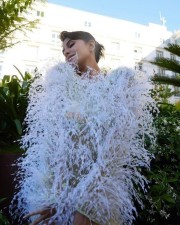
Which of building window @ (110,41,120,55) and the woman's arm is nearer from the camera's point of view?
the woman's arm

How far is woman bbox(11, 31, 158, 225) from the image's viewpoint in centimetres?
71

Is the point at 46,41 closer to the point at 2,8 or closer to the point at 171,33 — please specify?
the point at 171,33

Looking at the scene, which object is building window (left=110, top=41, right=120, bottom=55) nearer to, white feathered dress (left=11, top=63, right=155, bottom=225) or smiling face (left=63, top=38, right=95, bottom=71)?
smiling face (left=63, top=38, right=95, bottom=71)

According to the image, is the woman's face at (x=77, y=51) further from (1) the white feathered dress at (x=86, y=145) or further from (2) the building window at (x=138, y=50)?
(2) the building window at (x=138, y=50)

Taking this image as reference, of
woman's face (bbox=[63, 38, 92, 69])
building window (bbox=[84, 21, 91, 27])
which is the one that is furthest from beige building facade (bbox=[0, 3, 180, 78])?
woman's face (bbox=[63, 38, 92, 69])

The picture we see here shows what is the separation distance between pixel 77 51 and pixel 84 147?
0.36 meters

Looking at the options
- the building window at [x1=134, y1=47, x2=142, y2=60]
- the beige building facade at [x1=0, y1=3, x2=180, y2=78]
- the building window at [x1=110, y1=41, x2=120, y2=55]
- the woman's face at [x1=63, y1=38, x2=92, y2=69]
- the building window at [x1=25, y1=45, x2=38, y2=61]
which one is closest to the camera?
the woman's face at [x1=63, y1=38, x2=92, y2=69]

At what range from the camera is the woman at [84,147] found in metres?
0.71

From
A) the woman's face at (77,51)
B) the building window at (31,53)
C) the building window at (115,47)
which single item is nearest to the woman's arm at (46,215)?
the woman's face at (77,51)

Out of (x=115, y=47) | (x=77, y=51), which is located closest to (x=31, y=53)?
(x=115, y=47)

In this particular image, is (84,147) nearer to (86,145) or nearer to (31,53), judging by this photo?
(86,145)

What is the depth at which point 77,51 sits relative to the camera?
3.11 ft

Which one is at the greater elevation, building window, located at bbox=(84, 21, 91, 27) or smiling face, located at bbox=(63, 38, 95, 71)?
building window, located at bbox=(84, 21, 91, 27)

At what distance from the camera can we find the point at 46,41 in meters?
22.4
